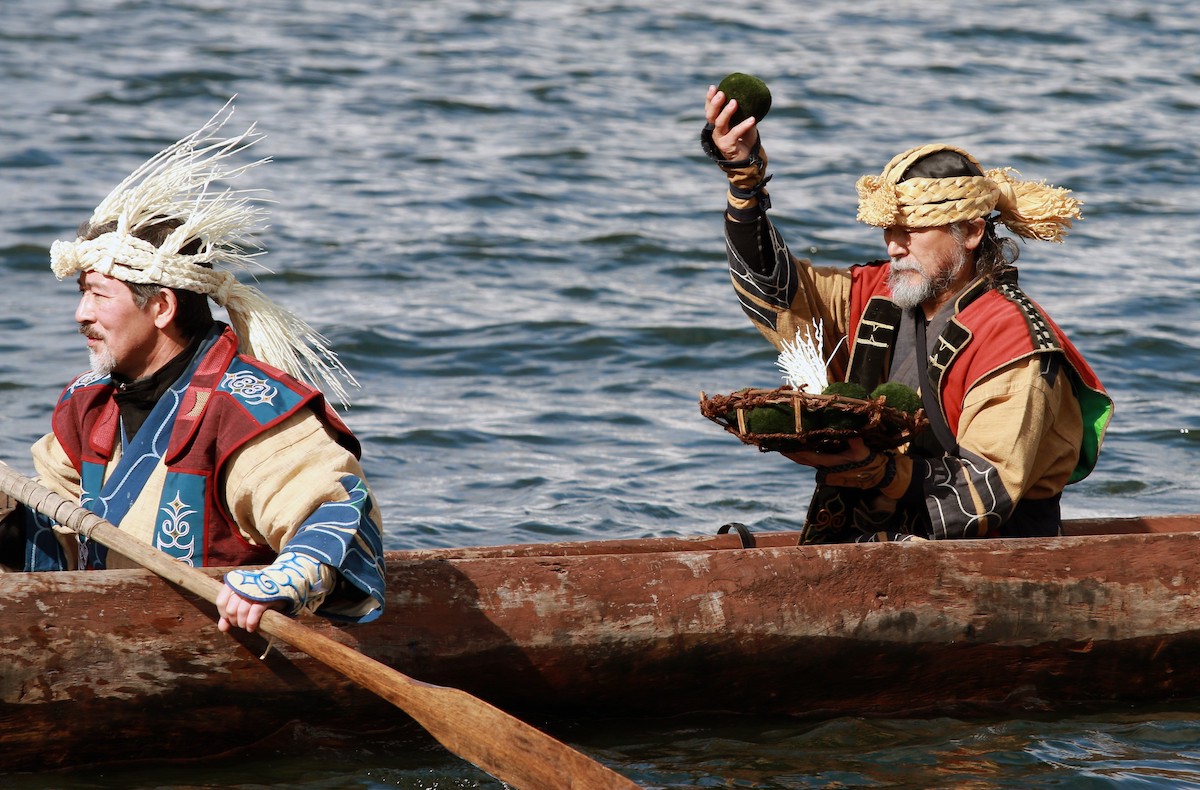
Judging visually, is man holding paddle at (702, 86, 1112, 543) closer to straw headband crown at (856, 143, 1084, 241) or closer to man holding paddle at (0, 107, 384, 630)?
straw headband crown at (856, 143, 1084, 241)

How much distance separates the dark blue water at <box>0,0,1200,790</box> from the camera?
15.5 ft

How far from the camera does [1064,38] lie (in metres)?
18.3

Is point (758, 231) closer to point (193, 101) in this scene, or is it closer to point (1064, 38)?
point (193, 101)

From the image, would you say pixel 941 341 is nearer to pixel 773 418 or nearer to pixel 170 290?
pixel 773 418

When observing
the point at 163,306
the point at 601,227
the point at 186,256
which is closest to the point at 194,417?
the point at 163,306

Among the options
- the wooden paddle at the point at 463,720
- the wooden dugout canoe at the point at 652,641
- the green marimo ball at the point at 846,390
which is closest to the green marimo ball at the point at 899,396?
the green marimo ball at the point at 846,390

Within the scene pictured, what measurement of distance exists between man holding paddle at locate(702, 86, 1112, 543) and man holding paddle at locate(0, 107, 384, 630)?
133cm

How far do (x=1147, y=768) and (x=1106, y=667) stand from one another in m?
0.37

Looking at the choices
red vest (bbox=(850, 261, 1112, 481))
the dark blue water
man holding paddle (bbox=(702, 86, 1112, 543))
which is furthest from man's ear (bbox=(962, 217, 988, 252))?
the dark blue water

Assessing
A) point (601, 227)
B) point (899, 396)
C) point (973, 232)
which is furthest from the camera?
point (601, 227)

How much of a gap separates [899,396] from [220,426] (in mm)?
1835

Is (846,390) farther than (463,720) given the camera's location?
Yes

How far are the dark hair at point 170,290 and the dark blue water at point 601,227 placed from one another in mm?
1199

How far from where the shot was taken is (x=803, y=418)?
4.19 meters
